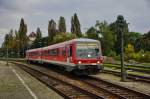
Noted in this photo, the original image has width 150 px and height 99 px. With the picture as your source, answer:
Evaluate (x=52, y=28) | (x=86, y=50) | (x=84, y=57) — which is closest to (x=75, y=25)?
(x=52, y=28)

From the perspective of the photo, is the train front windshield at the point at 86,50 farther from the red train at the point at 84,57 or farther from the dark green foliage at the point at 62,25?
the dark green foliage at the point at 62,25

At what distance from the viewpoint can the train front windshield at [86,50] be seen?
82.8 ft

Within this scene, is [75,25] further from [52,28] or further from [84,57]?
[84,57]

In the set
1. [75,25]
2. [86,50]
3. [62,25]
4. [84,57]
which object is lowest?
[84,57]

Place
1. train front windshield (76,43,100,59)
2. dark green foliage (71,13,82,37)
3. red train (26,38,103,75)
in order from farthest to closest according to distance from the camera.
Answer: dark green foliage (71,13,82,37) → train front windshield (76,43,100,59) → red train (26,38,103,75)

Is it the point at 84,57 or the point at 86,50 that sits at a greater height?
the point at 86,50

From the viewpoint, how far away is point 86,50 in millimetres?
25500

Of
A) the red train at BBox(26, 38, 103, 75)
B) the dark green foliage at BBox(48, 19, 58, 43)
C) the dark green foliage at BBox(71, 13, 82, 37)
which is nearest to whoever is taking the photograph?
the red train at BBox(26, 38, 103, 75)

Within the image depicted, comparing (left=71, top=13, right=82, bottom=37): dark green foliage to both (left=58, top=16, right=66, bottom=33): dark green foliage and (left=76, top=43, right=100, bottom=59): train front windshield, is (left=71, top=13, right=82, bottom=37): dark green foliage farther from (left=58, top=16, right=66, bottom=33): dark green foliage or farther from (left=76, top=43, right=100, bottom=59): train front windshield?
(left=76, top=43, right=100, bottom=59): train front windshield

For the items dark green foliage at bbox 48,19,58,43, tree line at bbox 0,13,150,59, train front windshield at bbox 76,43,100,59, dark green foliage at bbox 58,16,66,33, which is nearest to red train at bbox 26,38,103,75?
train front windshield at bbox 76,43,100,59

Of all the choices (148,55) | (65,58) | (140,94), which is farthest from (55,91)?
(148,55)

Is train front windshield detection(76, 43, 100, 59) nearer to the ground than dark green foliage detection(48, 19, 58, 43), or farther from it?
nearer to the ground

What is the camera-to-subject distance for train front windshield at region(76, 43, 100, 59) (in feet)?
82.8

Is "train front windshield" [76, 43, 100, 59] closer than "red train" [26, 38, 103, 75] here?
No
